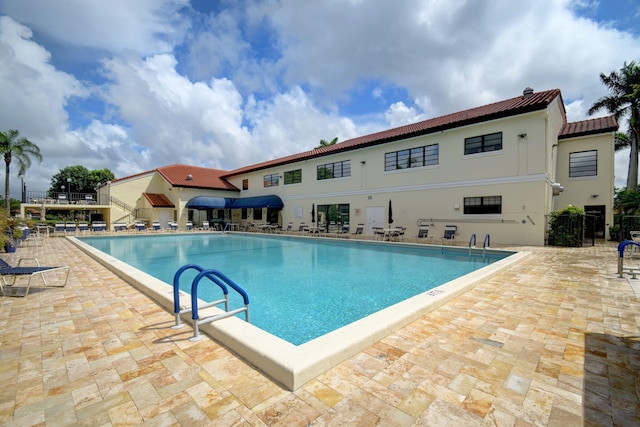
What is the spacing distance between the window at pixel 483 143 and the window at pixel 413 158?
1.96m

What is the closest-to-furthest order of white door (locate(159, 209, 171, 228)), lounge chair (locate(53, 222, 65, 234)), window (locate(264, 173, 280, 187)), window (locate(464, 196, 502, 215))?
window (locate(464, 196, 502, 215)) → lounge chair (locate(53, 222, 65, 234)) → window (locate(264, 173, 280, 187)) → white door (locate(159, 209, 171, 228))

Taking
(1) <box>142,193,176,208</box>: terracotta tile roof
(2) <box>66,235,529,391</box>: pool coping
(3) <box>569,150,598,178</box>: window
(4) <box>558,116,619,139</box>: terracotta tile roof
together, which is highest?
(4) <box>558,116,619,139</box>: terracotta tile roof

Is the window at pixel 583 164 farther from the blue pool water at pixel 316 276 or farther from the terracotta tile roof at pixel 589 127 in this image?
the blue pool water at pixel 316 276

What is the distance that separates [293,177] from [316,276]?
21.1 m

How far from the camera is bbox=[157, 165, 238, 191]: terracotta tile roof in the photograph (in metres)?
33.1

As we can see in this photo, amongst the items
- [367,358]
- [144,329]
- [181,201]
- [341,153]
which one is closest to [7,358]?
[144,329]

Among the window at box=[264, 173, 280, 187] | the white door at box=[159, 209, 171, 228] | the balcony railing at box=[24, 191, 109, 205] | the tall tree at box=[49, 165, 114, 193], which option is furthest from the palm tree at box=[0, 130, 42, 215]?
the tall tree at box=[49, 165, 114, 193]

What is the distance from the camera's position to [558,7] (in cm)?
1120

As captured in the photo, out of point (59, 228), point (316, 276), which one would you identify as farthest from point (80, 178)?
point (316, 276)

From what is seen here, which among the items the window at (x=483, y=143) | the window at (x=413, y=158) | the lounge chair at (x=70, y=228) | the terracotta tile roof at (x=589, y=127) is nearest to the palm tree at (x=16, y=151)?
the lounge chair at (x=70, y=228)

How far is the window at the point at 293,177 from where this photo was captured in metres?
29.7

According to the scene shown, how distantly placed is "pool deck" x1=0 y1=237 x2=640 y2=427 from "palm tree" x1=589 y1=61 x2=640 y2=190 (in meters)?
27.9

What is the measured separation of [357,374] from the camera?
3178 millimetres

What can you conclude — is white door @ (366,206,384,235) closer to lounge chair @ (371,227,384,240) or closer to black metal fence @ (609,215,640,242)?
lounge chair @ (371,227,384,240)
